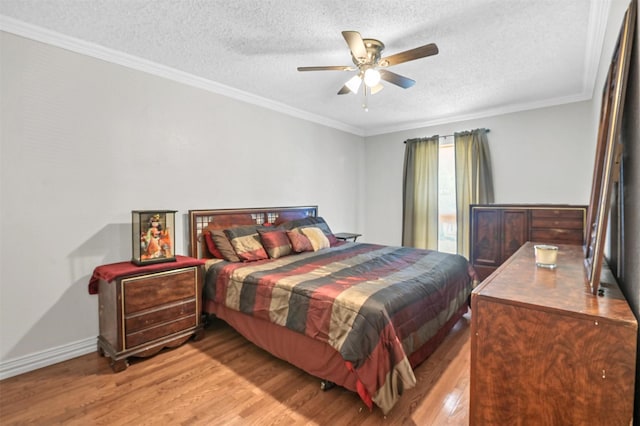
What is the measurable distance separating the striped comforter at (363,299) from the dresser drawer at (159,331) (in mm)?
284

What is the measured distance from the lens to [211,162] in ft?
11.3

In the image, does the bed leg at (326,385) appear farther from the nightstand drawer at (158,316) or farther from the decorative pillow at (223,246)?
the decorative pillow at (223,246)

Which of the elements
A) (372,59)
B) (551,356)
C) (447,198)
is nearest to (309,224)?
(372,59)

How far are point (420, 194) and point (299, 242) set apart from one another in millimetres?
2596

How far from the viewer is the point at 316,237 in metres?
3.74

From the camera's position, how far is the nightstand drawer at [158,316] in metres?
2.33

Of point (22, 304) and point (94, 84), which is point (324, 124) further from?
point (22, 304)

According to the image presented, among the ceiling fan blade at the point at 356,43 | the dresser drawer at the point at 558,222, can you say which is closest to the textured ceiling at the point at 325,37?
the ceiling fan blade at the point at 356,43

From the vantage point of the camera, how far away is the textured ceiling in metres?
2.08

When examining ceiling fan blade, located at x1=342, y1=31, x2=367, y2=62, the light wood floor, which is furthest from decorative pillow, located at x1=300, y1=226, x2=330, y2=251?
ceiling fan blade, located at x1=342, y1=31, x2=367, y2=62

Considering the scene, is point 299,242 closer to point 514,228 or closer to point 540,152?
point 514,228

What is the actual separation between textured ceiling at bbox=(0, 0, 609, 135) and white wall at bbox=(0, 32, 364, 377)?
0.24 metres

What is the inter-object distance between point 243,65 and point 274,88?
646 millimetres

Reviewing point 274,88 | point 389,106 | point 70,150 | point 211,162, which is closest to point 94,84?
point 70,150
